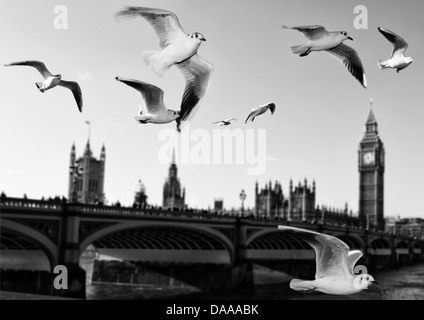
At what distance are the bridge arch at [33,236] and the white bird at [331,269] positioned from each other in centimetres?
2148

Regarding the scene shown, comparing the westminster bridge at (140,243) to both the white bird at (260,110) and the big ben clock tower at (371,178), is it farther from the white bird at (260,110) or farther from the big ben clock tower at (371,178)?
the big ben clock tower at (371,178)

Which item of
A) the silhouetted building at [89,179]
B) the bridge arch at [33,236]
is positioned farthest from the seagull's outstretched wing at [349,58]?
the silhouetted building at [89,179]

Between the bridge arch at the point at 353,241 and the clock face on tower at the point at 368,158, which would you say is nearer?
the bridge arch at the point at 353,241

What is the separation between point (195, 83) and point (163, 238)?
3571 cm

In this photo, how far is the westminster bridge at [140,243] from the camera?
25047 mm

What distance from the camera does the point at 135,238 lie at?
38.0m

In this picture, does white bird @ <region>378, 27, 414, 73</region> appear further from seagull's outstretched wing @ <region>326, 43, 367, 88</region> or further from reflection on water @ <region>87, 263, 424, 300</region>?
reflection on water @ <region>87, 263, 424, 300</region>

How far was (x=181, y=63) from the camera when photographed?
2941 mm

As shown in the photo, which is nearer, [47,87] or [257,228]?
[47,87]
